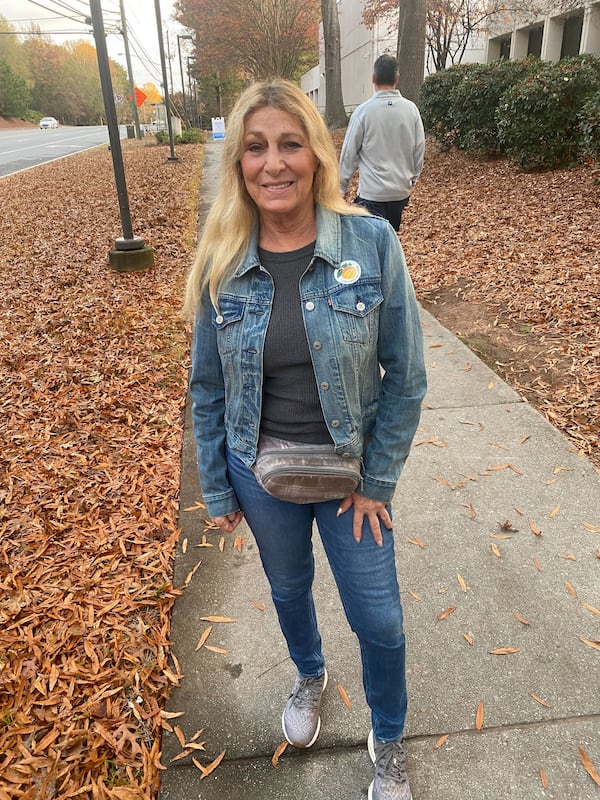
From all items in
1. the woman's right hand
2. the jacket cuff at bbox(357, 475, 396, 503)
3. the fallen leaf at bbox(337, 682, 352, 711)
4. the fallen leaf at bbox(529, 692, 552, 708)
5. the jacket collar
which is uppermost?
the jacket collar

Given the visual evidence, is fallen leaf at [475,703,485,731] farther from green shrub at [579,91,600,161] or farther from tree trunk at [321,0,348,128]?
tree trunk at [321,0,348,128]

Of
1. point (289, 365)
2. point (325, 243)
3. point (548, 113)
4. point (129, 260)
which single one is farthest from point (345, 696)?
point (548, 113)

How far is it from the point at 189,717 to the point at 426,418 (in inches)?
101

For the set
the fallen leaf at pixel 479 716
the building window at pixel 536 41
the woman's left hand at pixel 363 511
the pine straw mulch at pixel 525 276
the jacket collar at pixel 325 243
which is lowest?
the fallen leaf at pixel 479 716

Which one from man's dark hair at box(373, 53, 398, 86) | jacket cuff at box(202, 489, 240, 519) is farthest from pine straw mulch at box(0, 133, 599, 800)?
man's dark hair at box(373, 53, 398, 86)

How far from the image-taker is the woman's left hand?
5.66ft

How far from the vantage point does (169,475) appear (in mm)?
3709

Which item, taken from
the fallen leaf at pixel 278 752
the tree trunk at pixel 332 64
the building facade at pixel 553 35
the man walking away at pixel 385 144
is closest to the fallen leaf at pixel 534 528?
the fallen leaf at pixel 278 752

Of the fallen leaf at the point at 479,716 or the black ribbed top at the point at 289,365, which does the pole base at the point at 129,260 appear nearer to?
the black ribbed top at the point at 289,365

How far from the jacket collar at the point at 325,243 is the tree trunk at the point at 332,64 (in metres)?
21.3

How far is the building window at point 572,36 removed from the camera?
18469 mm

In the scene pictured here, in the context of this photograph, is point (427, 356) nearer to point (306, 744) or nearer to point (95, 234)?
point (306, 744)

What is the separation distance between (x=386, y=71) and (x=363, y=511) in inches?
200

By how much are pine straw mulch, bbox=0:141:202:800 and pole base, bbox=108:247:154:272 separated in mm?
177
